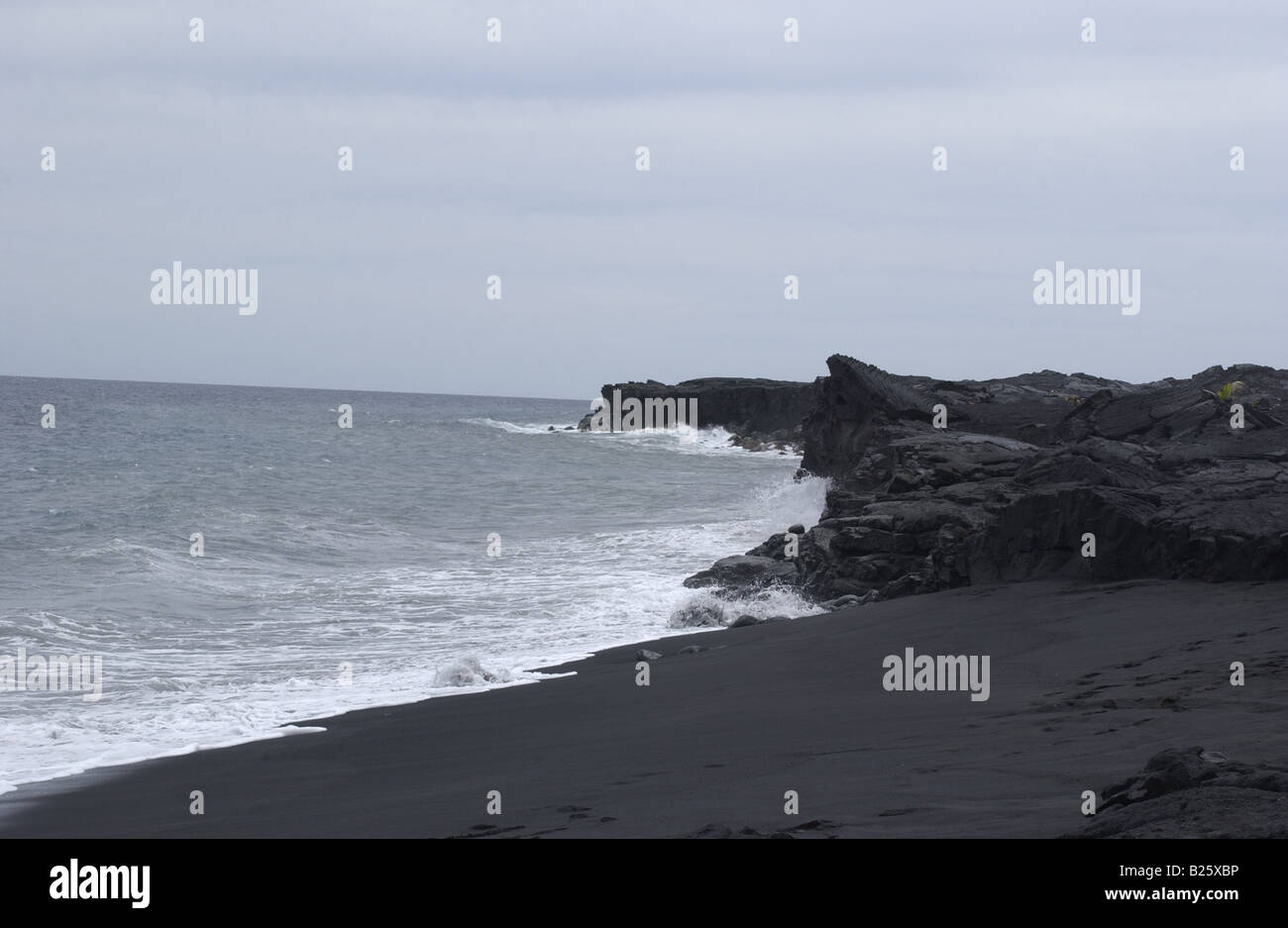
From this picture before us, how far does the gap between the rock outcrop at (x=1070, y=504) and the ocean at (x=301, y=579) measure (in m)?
1.31

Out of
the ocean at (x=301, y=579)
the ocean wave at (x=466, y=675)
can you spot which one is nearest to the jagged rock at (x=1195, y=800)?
the ocean at (x=301, y=579)

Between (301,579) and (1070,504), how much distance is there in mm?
11953

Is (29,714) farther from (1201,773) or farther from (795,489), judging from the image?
(795,489)

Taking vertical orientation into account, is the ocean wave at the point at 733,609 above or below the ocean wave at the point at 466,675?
above

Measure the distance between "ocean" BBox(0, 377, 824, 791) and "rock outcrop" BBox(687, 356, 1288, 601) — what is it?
1314 millimetres

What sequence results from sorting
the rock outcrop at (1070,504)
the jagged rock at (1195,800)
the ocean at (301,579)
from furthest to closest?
the rock outcrop at (1070,504), the ocean at (301,579), the jagged rock at (1195,800)

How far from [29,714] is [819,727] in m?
6.98

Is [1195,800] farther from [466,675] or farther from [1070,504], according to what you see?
[1070,504]

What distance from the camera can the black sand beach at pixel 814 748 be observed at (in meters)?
5.89

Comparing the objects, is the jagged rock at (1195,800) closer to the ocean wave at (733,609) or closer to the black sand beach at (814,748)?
the black sand beach at (814,748)

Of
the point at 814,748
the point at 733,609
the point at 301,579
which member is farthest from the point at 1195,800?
the point at 301,579

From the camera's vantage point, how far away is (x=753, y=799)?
6.48 metres

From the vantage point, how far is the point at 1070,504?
525 inches

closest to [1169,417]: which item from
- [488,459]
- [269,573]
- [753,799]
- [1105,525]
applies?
[1105,525]
